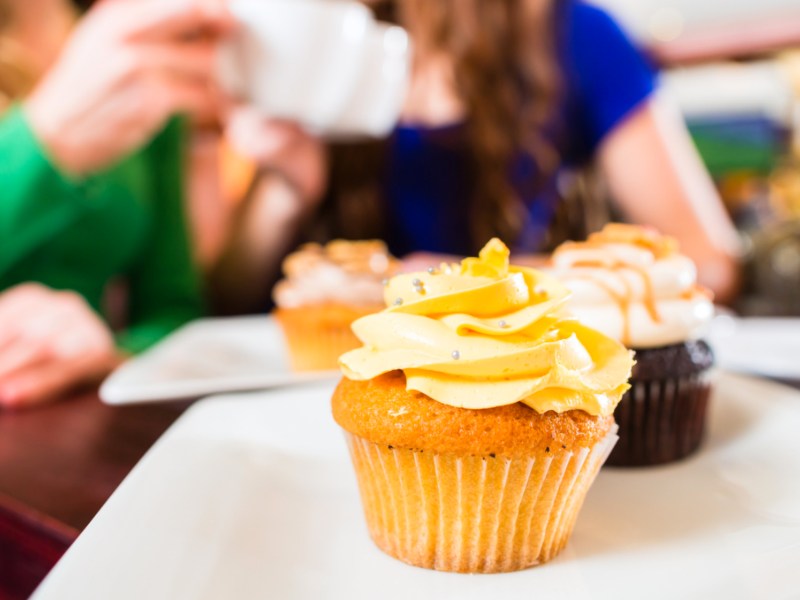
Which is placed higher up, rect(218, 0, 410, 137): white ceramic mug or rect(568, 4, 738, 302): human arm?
rect(218, 0, 410, 137): white ceramic mug

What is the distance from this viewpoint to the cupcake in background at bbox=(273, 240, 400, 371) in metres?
1.95

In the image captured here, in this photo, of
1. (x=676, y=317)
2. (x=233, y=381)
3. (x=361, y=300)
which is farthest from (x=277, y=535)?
(x=361, y=300)

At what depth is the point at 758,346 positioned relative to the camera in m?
1.88

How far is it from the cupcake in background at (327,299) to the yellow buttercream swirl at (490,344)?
Answer: 0.91 m

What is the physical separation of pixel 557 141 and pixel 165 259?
1.65 metres

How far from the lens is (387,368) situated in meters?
0.94

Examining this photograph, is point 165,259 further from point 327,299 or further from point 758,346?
point 758,346

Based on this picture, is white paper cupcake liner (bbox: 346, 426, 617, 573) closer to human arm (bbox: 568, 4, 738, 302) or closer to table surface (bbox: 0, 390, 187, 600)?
table surface (bbox: 0, 390, 187, 600)

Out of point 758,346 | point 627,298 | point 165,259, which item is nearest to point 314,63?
point 627,298

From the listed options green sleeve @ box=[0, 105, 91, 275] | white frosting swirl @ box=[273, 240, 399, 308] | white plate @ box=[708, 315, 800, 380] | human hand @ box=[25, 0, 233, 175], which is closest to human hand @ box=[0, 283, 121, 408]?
green sleeve @ box=[0, 105, 91, 275]

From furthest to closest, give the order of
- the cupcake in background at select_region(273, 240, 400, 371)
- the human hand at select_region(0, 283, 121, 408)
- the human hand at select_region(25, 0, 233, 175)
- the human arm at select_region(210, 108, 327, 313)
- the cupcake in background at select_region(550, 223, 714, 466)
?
the human arm at select_region(210, 108, 327, 313), the cupcake in background at select_region(273, 240, 400, 371), the human hand at select_region(25, 0, 233, 175), the human hand at select_region(0, 283, 121, 408), the cupcake in background at select_region(550, 223, 714, 466)

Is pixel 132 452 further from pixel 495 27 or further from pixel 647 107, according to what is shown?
pixel 647 107

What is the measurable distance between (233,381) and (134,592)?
0.87 metres

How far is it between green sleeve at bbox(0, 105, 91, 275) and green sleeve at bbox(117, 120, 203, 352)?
81cm
